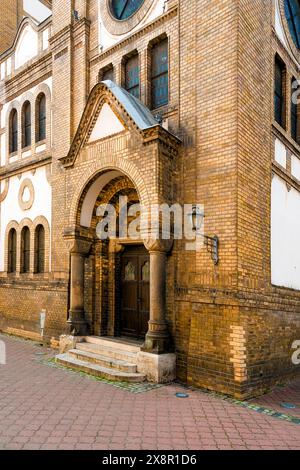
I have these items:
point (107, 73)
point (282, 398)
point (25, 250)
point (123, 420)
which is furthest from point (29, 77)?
point (282, 398)

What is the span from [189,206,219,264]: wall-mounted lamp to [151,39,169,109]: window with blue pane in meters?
2.97

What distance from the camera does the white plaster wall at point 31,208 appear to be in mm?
11488

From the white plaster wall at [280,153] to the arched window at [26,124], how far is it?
812 cm

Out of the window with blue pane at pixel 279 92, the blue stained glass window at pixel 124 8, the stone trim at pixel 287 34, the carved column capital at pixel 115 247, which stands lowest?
the carved column capital at pixel 115 247

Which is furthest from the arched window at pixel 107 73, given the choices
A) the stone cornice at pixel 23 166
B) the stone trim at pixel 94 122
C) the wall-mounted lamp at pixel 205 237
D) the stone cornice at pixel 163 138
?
the wall-mounted lamp at pixel 205 237

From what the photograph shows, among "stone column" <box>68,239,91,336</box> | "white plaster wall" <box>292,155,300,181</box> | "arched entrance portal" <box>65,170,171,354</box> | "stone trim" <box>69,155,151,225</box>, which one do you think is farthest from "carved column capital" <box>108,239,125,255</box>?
"white plaster wall" <box>292,155,300,181</box>

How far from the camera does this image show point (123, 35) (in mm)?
9609

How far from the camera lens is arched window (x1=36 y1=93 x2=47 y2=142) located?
1215cm

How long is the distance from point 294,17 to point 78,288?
9.21m

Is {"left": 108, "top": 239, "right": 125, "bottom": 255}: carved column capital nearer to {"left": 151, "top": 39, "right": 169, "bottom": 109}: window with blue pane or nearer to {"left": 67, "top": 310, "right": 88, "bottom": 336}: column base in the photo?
{"left": 67, "top": 310, "right": 88, "bottom": 336}: column base

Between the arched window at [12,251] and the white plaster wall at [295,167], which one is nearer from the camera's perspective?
the white plaster wall at [295,167]

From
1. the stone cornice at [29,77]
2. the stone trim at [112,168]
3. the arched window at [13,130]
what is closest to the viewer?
the stone trim at [112,168]

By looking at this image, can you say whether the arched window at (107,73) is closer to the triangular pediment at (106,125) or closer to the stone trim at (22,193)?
the triangular pediment at (106,125)

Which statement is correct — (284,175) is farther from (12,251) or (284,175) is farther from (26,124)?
(12,251)
